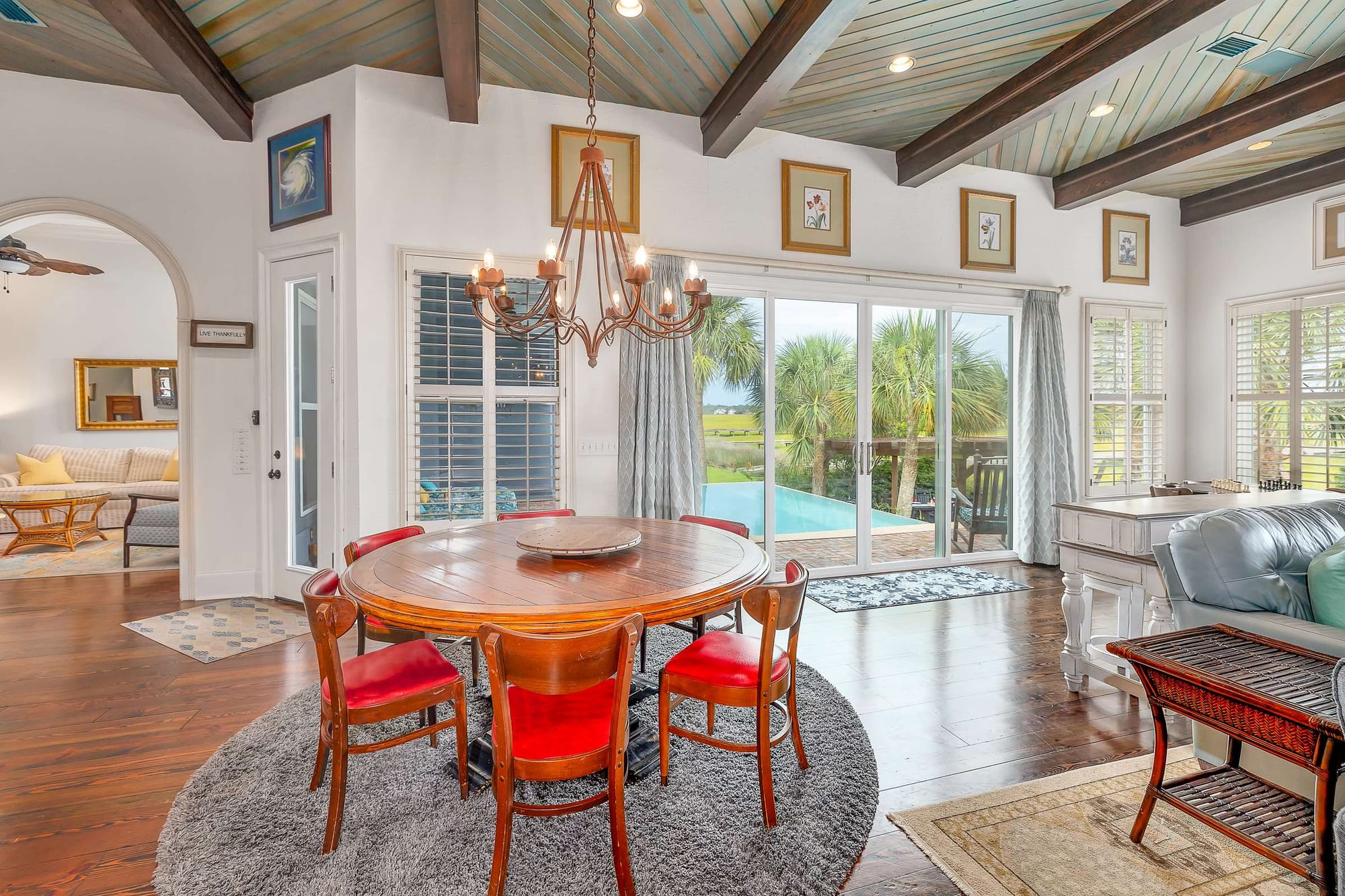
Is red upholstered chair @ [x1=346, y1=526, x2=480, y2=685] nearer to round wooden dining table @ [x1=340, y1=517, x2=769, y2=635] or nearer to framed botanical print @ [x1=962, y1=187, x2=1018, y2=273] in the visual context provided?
round wooden dining table @ [x1=340, y1=517, x2=769, y2=635]

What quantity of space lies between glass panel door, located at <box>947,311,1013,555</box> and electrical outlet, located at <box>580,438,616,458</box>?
9.46ft

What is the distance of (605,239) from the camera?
13.6 feet

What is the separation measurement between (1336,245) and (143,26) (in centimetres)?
785

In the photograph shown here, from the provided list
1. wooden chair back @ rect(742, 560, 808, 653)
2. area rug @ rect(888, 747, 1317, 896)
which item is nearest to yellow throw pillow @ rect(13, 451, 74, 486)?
wooden chair back @ rect(742, 560, 808, 653)

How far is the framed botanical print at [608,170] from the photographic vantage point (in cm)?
398

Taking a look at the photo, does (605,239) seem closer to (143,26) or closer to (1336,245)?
(143,26)

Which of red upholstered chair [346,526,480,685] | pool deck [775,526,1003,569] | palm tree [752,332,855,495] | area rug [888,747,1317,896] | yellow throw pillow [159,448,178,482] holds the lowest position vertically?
A: area rug [888,747,1317,896]

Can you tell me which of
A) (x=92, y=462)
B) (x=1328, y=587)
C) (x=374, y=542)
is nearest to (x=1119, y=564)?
(x=1328, y=587)

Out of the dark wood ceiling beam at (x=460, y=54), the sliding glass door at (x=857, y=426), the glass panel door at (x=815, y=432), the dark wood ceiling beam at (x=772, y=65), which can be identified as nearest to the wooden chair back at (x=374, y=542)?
the sliding glass door at (x=857, y=426)

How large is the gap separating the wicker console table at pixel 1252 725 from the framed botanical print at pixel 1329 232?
4.82 metres

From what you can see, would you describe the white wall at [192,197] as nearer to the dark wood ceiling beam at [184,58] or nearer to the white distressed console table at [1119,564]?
the dark wood ceiling beam at [184,58]

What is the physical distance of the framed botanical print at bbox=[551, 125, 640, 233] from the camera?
398cm

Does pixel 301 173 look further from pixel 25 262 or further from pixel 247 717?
pixel 25 262

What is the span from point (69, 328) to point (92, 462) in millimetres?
1584
